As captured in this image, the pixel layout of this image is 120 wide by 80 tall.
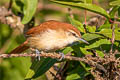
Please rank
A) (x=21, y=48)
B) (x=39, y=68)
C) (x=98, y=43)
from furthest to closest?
(x=21, y=48) < (x=39, y=68) < (x=98, y=43)

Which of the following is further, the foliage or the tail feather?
the tail feather

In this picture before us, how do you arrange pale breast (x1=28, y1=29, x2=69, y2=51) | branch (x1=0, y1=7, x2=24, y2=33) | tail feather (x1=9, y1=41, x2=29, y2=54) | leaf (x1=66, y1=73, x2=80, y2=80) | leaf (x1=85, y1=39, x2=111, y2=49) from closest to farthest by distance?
1. leaf (x1=85, y1=39, x2=111, y2=49)
2. leaf (x1=66, y1=73, x2=80, y2=80)
3. pale breast (x1=28, y1=29, x2=69, y2=51)
4. tail feather (x1=9, y1=41, x2=29, y2=54)
5. branch (x1=0, y1=7, x2=24, y2=33)

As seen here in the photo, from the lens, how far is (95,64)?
2.99 meters

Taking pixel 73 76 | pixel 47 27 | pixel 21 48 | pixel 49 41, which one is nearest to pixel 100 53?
pixel 73 76

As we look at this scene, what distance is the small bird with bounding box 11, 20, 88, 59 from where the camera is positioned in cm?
396

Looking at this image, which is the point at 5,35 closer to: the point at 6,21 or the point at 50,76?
the point at 6,21

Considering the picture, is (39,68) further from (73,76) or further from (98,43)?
(98,43)

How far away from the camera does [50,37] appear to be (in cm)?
403

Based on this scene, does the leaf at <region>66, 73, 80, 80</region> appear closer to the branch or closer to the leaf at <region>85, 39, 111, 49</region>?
the leaf at <region>85, 39, 111, 49</region>

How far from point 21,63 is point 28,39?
1462 mm

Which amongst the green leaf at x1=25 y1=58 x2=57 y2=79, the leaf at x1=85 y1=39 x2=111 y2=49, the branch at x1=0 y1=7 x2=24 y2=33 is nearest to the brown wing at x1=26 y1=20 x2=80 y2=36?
the branch at x1=0 y1=7 x2=24 y2=33

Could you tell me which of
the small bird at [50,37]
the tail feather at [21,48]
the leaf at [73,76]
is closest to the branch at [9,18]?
the small bird at [50,37]

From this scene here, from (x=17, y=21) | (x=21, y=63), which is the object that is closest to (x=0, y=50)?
(x=21, y=63)

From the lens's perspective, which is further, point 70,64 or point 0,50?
point 0,50
